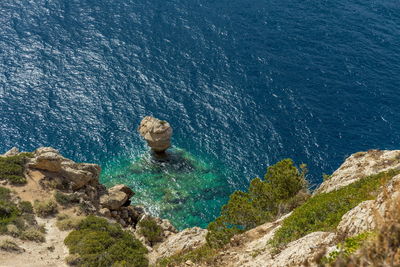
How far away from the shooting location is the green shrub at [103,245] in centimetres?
4147

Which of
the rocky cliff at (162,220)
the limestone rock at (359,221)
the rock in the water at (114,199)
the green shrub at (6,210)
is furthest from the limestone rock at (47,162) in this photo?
the limestone rock at (359,221)

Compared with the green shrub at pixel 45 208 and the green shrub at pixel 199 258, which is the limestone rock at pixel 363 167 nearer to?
the green shrub at pixel 199 258

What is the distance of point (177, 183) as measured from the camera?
7125 centimetres

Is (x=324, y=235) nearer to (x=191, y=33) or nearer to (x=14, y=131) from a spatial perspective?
(x=14, y=131)

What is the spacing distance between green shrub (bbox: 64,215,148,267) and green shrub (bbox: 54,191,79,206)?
5.11 m

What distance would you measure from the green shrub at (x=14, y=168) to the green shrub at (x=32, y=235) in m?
11.1

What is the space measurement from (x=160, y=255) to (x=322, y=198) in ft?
65.3

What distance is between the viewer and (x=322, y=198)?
36.0 metres

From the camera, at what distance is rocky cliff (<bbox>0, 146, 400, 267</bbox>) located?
21.8m

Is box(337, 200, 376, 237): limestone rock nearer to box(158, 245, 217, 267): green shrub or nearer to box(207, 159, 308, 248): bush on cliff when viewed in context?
box(158, 245, 217, 267): green shrub

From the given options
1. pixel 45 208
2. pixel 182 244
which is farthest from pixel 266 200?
pixel 45 208

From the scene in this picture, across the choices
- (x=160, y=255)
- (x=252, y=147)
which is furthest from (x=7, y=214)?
(x=252, y=147)

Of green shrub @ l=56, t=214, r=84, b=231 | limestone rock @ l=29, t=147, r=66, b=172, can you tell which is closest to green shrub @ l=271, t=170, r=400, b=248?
green shrub @ l=56, t=214, r=84, b=231

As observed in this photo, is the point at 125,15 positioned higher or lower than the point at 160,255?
higher
